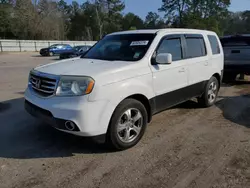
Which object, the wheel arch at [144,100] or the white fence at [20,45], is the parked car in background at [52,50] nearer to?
the white fence at [20,45]

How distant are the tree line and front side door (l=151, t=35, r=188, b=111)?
164 ft

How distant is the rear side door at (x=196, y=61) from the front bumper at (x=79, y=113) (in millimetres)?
2349

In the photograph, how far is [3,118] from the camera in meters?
5.41

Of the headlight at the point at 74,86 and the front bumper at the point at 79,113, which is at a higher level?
the headlight at the point at 74,86

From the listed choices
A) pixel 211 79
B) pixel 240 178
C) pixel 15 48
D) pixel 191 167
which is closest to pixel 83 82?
pixel 191 167

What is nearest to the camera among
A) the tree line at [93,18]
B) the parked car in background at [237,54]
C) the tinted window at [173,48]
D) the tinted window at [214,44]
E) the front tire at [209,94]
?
the tinted window at [173,48]

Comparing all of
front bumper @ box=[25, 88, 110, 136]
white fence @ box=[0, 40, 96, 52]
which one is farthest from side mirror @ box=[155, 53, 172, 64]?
white fence @ box=[0, 40, 96, 52]

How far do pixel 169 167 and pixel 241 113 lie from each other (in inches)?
119

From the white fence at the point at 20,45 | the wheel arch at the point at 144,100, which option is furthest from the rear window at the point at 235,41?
the white fence at the point at 20,45

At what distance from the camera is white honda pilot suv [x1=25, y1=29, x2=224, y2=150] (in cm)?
346

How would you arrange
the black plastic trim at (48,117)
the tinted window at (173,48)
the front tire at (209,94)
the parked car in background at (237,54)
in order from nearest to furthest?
the black plastic trim at (48,117) < the tinted window at (173,48) < the front tire at (209,94) < the parked car in background at (237,54)

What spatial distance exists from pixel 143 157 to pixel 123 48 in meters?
1.96

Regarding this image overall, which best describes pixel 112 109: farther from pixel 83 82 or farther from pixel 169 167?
pixel 169 167

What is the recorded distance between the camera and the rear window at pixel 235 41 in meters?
8.62
